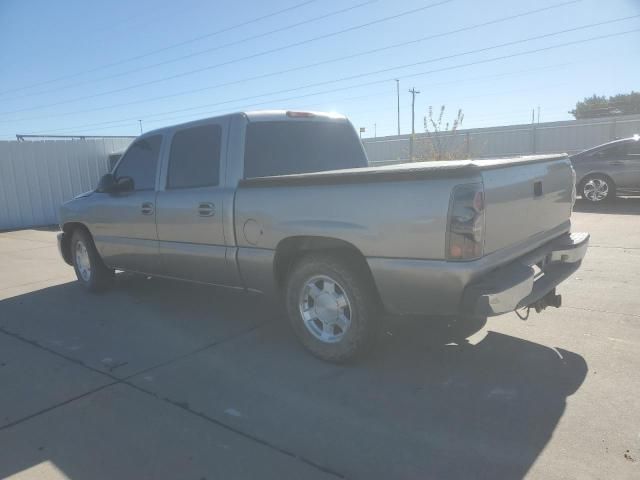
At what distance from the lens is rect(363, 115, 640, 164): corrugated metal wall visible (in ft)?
57.6

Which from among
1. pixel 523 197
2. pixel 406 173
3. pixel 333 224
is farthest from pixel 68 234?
pixel 523 197

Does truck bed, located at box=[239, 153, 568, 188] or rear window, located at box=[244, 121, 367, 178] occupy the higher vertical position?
rear window, located at box=[244, 121, 367, 178]

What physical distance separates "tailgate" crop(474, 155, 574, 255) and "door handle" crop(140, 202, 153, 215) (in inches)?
132

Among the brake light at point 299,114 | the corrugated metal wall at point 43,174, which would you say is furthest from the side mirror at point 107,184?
the corrugated metal wall at point 43,174

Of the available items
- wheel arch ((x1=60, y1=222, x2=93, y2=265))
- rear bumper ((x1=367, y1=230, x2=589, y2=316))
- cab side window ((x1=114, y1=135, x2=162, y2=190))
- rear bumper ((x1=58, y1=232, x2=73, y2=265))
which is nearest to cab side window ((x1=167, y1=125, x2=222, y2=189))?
cab side window ((x1=114, y1=135, x2=162, y2=190))

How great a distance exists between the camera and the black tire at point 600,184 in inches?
464

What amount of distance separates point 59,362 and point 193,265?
1.37 meters

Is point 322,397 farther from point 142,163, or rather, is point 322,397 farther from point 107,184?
point 107,184

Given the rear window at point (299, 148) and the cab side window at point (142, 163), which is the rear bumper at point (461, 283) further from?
the cab side window at point (142, 163)

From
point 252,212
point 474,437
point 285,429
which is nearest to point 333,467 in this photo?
point 285,429

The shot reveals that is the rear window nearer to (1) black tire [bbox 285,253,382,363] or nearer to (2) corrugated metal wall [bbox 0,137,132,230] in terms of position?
(1) black tire [bbox 285,253,382,363]

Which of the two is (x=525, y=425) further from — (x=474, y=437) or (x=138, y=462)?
(x=138, y=462)

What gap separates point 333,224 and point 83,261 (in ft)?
14.6

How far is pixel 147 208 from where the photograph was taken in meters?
5.23
